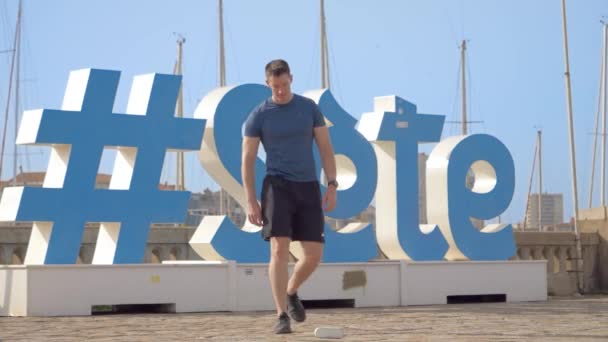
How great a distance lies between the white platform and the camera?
1524 centimetres

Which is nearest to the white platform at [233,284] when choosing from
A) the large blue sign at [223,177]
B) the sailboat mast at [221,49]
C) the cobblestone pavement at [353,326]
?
the large blue sign at [223,177]

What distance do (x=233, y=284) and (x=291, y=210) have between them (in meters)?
6.33

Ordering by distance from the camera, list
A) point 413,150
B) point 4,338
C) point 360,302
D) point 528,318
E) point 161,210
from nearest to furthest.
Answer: point 4,338
point 528,318
point 161,210
point 360,302
point 413,150

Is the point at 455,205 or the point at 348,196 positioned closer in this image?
the point at 348,196

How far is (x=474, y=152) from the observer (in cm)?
1997

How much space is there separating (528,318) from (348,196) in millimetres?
5405

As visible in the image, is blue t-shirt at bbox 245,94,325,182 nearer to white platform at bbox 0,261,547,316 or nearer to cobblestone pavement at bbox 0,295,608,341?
cobblestone pavement at bbox 0,295,608,341

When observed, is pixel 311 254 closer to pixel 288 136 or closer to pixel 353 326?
pixel 288 136

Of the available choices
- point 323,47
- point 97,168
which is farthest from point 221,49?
point 97,168

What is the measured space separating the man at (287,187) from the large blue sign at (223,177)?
5664 mm

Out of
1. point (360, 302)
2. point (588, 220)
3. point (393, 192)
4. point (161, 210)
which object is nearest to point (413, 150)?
point (393, 192)

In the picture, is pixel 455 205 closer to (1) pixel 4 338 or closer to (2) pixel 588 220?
(2) pixel 588 220

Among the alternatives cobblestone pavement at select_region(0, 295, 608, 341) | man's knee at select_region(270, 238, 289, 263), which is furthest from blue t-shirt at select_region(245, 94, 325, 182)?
cobblestone pavement at select_region(0, 295, 608, 341)

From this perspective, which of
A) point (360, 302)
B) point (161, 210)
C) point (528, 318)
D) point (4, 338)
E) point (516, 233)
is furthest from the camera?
point (516, 233)
